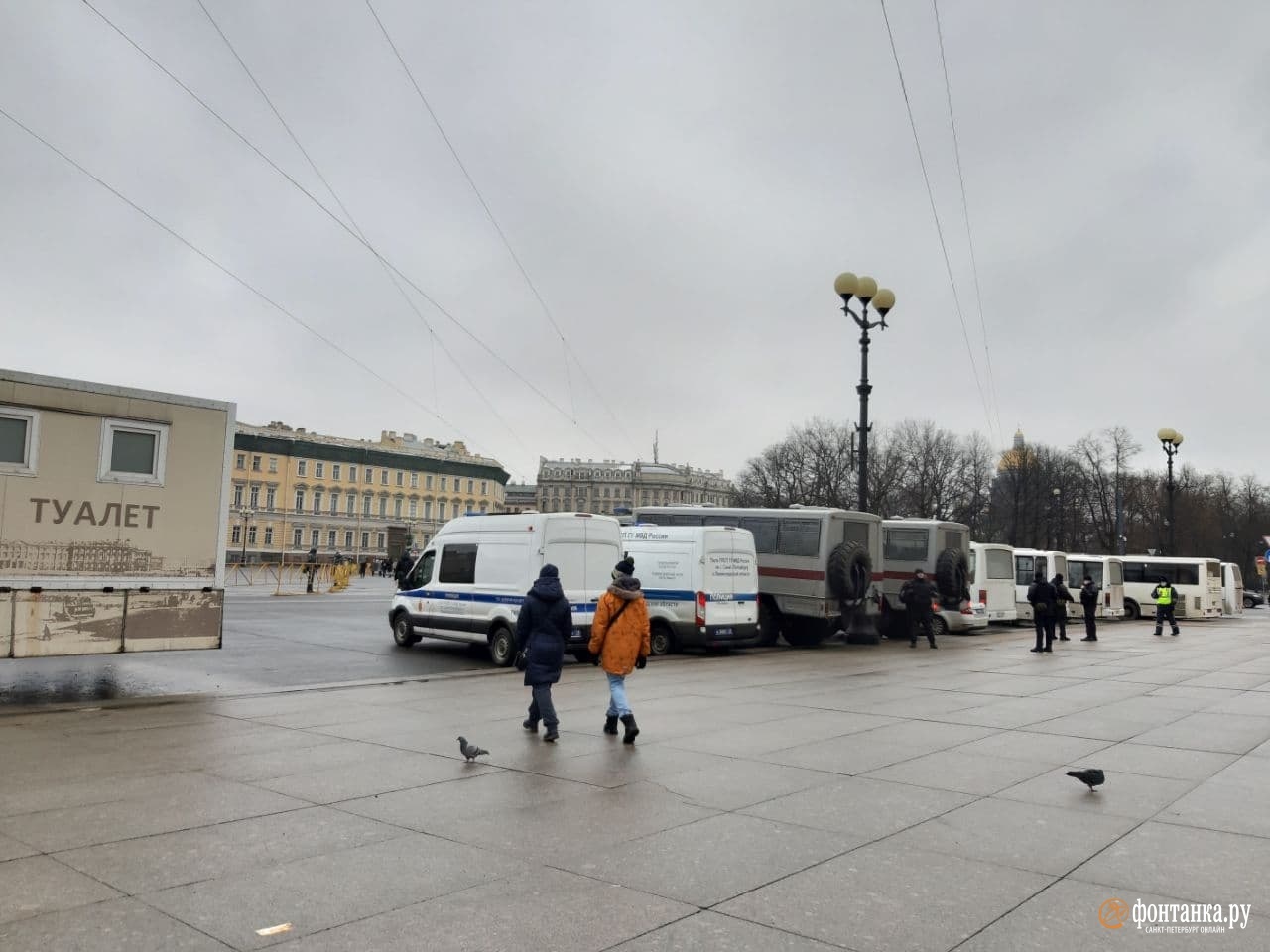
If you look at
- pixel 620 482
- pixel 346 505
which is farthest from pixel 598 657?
pixel 620 482

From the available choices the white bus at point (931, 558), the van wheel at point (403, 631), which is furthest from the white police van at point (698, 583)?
the white bus at point (931, 558)

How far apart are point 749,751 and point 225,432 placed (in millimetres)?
8401

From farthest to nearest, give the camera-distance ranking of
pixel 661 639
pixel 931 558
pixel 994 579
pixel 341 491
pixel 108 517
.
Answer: pixel 341 491, pixel 994 579, pixel 931 558, pixel 661 639, pixel 108 517

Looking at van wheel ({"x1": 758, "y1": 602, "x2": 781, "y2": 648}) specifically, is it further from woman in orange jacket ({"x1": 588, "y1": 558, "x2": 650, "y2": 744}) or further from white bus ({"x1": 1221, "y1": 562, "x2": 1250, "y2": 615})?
white bus ({"x1": 1221, "y1": 562, "x2": 1250, "y2": 615})

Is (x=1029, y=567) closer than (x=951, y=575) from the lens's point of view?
No

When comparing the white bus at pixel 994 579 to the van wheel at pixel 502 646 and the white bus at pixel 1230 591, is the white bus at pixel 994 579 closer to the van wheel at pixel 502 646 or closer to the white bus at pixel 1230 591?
the van wheel at pixel 502 646

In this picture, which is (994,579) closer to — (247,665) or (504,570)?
(504,570)

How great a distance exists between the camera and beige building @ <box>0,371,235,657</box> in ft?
37.8

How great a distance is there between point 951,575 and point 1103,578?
561 inches

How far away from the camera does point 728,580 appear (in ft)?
64.9

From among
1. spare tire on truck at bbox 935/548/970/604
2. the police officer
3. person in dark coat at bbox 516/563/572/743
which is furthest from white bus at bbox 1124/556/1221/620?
person in dark coat at bbox 516/563/572/743

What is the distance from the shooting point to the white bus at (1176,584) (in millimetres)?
40656

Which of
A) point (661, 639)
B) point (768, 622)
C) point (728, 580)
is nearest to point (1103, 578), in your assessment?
point (768, 622)

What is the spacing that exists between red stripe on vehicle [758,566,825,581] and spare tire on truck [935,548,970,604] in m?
7.23
